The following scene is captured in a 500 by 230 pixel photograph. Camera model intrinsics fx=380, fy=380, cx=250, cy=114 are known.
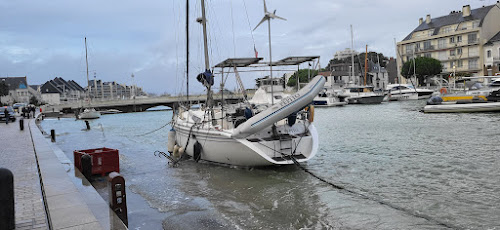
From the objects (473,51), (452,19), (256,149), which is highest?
(452,19)

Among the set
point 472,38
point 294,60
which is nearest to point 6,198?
point 294,60

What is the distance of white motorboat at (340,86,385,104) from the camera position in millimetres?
62812


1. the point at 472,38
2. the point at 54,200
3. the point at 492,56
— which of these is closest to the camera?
the point at 54,200

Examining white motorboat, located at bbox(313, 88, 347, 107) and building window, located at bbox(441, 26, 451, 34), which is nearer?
white motorboat, located at bbox(313, 88, 347, 107)

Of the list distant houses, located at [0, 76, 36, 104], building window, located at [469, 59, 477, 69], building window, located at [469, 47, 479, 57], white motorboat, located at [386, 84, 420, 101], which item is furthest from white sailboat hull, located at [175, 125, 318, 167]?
Answer: distant houses, located at [0, 76, 36, 104]

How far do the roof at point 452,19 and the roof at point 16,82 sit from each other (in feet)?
397

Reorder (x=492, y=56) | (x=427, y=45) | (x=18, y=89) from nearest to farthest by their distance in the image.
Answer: (x=492, y=56) < (x=427, y=45) < (x=18, y=89)

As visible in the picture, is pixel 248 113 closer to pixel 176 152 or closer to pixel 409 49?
pixel 176 152

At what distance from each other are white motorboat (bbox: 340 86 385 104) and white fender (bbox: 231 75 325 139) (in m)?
54.3

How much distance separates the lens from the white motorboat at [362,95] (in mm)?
62812

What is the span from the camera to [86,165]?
1084 centimetres

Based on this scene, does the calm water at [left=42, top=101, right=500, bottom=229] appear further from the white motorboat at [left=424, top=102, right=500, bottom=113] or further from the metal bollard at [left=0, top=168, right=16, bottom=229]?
the white motorboat at [left=424, top=102, right=500, bottom=113]

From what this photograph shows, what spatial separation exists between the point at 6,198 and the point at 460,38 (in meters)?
78.7

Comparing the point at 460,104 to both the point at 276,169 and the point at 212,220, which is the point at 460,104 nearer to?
the point at 276,169
